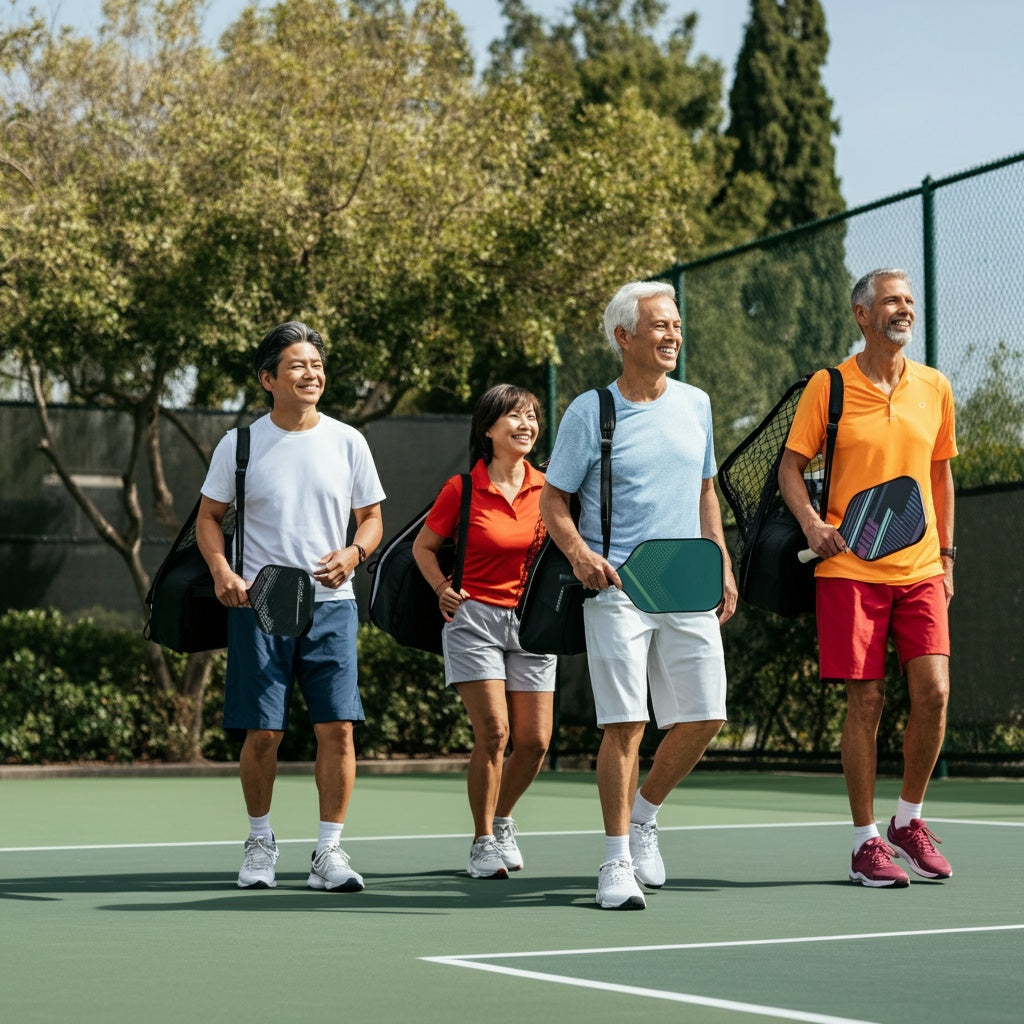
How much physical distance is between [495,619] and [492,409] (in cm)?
80

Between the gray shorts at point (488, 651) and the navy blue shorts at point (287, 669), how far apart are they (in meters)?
0.60

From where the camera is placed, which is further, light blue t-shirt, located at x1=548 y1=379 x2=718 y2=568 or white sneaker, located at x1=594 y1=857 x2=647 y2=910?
light blue t-shirt, located at x1=548 y1=379 x2=718 y2=568

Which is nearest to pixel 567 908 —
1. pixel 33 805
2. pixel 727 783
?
pixel 33 805

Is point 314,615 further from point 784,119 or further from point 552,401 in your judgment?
point 784,119

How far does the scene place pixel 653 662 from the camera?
6.75 metres

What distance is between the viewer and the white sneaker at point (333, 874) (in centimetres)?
679

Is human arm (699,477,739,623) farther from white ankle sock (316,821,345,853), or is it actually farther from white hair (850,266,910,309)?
white ankle sock (316,821,345,853)

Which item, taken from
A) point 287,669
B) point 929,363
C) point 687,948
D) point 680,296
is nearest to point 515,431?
point 287,669

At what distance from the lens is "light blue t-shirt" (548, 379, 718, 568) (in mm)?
6582

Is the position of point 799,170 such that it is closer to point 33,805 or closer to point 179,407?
point 179,407

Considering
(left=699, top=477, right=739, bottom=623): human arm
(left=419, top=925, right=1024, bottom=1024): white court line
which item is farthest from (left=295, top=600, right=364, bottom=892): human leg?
(left=419, top=925, right=1024, bottom=1024): white court line

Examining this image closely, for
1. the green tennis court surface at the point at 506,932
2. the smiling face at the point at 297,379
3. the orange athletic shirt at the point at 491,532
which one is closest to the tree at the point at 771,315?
the green tennis court surface at the point at 506,932

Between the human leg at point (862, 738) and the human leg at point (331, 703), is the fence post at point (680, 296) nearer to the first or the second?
the human leg at point (862, 738)

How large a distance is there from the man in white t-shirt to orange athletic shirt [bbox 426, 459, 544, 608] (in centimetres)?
64
